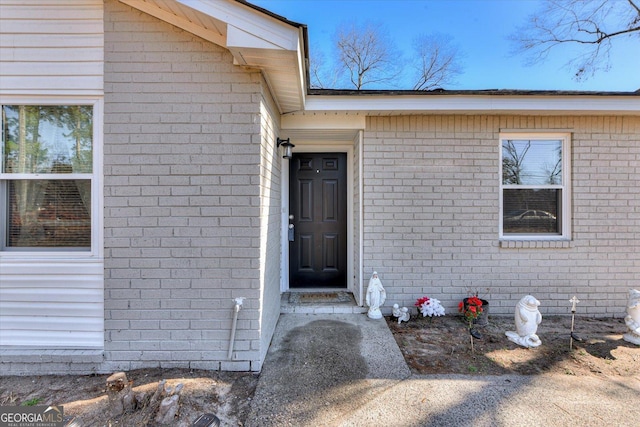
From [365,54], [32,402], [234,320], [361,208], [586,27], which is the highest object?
[365,54]

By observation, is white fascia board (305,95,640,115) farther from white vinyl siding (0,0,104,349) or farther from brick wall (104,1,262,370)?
white vinyl siding (0,0,104,349)

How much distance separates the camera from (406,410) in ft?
6.01

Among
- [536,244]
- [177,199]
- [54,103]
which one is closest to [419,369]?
[536,244]

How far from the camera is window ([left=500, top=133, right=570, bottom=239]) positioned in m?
3.55

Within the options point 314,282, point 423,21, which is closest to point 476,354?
point 314,282

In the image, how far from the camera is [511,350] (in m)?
2.63

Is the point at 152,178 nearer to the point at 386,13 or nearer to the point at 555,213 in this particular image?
the point at 555,213

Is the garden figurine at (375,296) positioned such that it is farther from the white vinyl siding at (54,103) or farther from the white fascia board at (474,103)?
the white vinyl siding at (54,103)

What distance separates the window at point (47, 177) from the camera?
2.38 m

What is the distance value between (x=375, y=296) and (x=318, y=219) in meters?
1.44

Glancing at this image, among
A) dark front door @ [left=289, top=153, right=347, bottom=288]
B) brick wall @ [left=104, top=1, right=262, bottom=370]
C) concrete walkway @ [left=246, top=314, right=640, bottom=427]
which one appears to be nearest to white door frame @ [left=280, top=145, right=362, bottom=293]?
dark front door @ [left=289, top=153, right=347, bottom=288]

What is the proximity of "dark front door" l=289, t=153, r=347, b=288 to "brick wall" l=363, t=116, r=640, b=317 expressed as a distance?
76 centimetres

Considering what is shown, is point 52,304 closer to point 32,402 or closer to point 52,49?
point 32,402

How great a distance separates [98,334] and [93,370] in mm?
286
